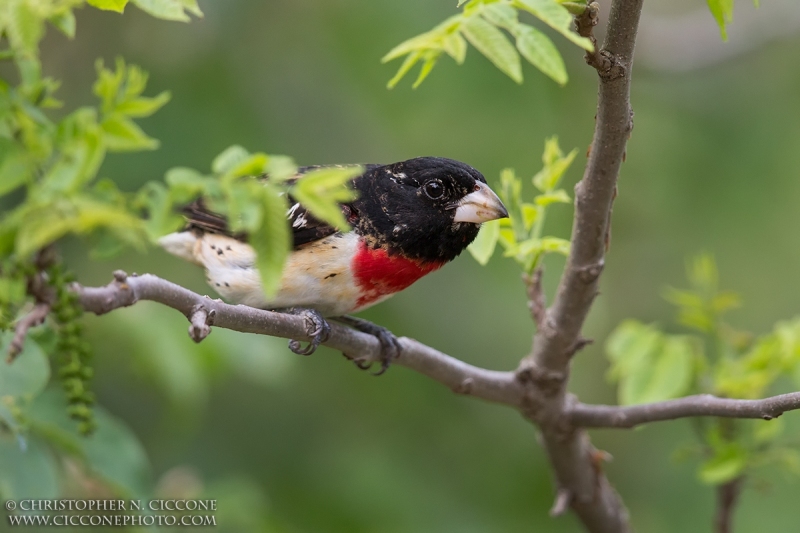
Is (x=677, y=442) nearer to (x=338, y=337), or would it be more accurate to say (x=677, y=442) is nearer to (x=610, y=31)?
(x=338, y=337)

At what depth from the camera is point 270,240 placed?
1.63 metres

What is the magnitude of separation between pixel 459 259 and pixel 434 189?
2880 millimetres

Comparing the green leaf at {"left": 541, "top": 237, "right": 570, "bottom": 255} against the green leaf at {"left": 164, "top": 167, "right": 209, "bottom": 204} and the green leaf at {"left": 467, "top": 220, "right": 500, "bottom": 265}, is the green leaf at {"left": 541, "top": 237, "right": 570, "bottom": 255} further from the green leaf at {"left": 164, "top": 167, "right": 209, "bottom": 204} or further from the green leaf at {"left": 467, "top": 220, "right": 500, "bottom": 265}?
the green leaf at {"left": 164, "top": 167, "right": 209, "bottom": 204}

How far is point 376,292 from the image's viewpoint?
3871 millimetres

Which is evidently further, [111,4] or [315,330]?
[315,330]

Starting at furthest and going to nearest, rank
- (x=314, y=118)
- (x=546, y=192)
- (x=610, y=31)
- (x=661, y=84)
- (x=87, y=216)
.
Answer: (x=661, y=84), (x=314, y=118), (x=546, y=192), (x=610, y=31), (x=87, y=216)

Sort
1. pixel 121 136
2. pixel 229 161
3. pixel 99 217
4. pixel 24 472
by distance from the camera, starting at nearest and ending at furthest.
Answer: pixel 99 217
pixel 229 161
pixel 121 136
pixel 24 472

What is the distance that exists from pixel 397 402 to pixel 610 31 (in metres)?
4.20

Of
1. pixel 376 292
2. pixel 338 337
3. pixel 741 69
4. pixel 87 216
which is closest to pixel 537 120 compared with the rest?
pixel 741 69

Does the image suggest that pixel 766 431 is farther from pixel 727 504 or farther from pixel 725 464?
pixel 727 504

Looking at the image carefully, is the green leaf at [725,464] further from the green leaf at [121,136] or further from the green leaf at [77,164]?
the green leaf at [77,164]

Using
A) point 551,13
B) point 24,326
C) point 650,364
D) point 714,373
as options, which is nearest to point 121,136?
point 24,326

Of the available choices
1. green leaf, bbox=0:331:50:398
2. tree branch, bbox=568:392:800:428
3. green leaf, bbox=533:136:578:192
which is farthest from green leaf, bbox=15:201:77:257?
green leaf, bbox=533:136:578:192

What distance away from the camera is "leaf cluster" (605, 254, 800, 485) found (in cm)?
368
